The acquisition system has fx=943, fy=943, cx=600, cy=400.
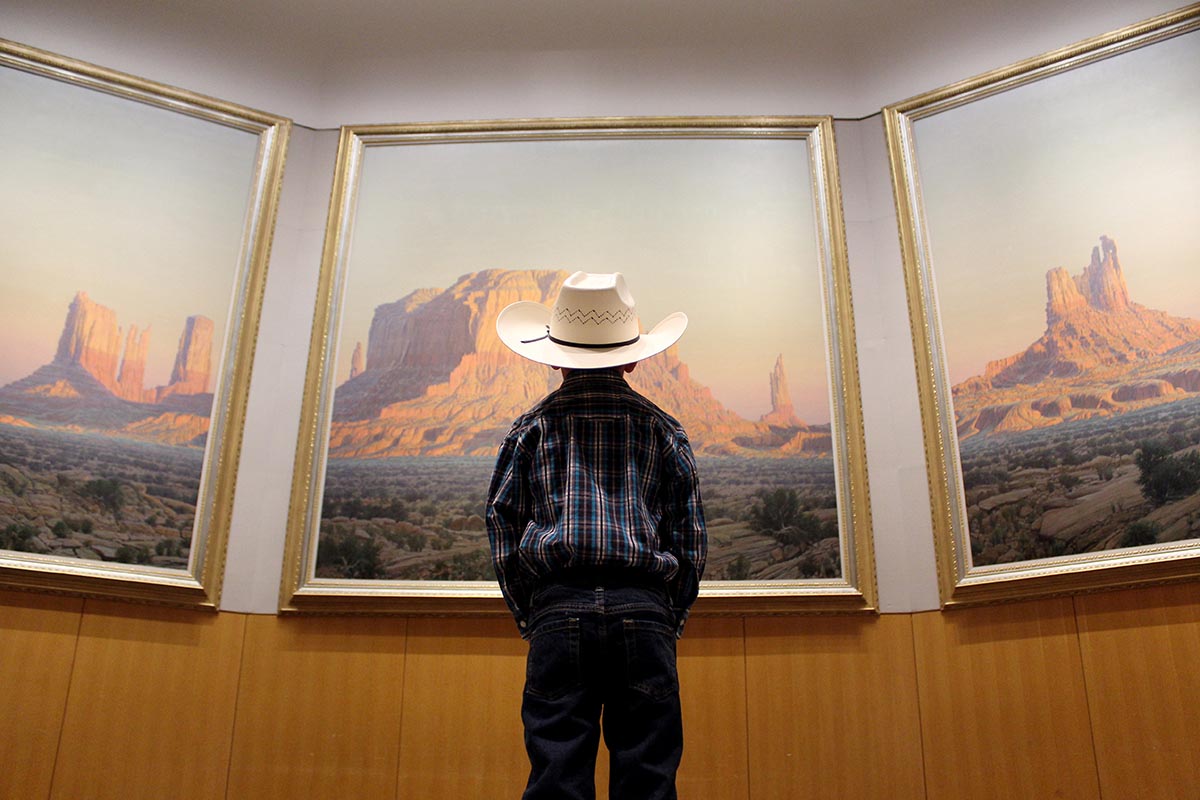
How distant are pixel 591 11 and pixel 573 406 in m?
3.51

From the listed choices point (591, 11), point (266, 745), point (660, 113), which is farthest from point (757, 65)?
point (266, 745)

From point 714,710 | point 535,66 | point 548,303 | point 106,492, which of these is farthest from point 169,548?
point 535,66

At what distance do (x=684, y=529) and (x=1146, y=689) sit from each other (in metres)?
2.39

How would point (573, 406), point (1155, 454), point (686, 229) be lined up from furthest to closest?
point (686, 229), point (1155, 454), point (573, 406)

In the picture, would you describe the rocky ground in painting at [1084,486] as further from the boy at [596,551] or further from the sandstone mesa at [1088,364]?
the boy at [596,551]

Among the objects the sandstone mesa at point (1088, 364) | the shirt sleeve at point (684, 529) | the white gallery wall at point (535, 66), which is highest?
the white gallery wall at point (535, 66)

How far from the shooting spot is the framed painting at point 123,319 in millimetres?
4543

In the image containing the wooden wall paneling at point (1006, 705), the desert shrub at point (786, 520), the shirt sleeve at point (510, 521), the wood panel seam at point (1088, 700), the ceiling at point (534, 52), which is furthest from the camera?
the ceiling at point (534, 52)

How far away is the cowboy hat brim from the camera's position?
9.59ft

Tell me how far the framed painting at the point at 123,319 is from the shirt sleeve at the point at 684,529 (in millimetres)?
2785

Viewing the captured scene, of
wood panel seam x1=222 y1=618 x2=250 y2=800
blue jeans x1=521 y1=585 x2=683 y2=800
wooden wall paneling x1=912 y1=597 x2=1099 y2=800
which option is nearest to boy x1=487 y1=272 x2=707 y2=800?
blue jeans x1=521 y1=585 x2=683 y2=800

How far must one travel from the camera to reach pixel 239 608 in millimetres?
4609

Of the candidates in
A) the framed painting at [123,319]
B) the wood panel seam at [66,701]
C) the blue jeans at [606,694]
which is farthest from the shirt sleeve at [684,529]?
the wood panel seam at [66,701]

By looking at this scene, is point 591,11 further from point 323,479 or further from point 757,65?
point 323,479
